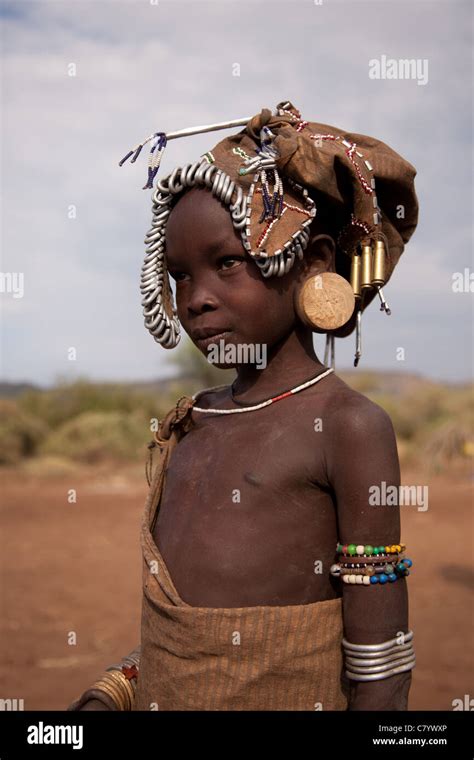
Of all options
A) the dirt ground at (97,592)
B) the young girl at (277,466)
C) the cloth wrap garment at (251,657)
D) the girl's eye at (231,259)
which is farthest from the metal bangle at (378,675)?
the dirt ground at (97,592)

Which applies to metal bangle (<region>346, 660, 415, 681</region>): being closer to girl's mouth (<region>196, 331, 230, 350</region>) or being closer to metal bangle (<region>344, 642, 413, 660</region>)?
metal bangle (<region>344, 642, 413, 660</region>)

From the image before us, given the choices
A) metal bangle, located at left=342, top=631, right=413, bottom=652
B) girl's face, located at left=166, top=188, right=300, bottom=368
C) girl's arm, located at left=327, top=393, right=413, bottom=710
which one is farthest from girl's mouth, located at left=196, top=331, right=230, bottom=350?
metal bangle, located at left=342, top=631, right=413, bottom=652

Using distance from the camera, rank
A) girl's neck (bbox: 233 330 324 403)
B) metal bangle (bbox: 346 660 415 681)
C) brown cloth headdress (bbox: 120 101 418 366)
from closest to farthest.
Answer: metal bangle (bbox: 346 660 415 681) < brown cloth headdress (bbox: 120 101 418 366) < girl's neck (bbox: 233 330 324 403)

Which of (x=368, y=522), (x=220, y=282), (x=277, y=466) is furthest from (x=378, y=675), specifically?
(x=220, y=282)

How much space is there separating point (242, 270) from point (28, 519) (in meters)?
12.1

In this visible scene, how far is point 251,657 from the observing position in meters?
2.12

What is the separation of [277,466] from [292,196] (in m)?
0.79

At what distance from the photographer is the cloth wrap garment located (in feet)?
6.94

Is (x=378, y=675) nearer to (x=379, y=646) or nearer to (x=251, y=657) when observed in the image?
(x=379, y=646)

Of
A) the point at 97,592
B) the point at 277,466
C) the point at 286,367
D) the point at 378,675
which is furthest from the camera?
the point at 97,592

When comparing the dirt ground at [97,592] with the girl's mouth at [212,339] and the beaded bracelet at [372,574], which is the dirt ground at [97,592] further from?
the girl's mouth at [212,339]

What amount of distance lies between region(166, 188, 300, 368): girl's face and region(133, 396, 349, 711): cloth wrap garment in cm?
78

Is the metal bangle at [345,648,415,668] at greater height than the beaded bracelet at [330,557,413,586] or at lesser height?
lesser

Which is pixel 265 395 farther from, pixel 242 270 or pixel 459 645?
pixel 459 645
